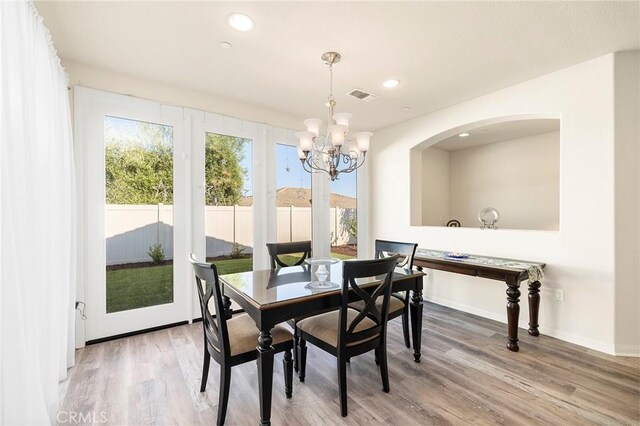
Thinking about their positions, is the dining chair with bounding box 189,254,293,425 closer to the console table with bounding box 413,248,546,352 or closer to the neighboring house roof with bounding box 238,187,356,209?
the neighboring house roof with bounding box 238,187,356,209

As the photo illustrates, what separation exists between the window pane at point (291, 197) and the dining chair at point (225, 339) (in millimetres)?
2056

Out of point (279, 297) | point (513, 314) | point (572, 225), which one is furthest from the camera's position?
point (572, 225)

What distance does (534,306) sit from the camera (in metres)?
2.93

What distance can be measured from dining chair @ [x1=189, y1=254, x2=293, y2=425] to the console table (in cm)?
209

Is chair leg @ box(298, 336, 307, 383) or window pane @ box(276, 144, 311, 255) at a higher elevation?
window pane @ box(276, 144, 311, 255)

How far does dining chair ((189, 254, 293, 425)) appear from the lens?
5.65 ft

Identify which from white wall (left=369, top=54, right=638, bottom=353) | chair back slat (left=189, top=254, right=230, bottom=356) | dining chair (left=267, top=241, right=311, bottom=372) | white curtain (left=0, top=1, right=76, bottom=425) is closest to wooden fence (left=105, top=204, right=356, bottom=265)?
white curtain (left=0, top=1, right=76, bottom=425)

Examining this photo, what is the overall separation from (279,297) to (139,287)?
83.2 inches

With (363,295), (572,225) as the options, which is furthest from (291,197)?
(572,225)

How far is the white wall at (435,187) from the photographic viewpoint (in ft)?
18.0

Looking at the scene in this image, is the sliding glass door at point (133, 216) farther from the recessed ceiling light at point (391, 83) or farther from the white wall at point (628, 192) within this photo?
the white wall at point (628, 192)

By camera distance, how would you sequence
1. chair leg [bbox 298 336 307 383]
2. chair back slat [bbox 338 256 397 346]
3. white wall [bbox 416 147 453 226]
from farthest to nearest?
white wall [bbox 416 147 453 226]
chair leg [bbox 298 336 307 383]
chair back slat [bbox 338 256 397 346]

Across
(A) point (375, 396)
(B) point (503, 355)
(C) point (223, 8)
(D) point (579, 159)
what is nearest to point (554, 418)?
(B) point (503, 355)

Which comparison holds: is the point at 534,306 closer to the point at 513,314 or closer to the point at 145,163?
the point at 513,314
